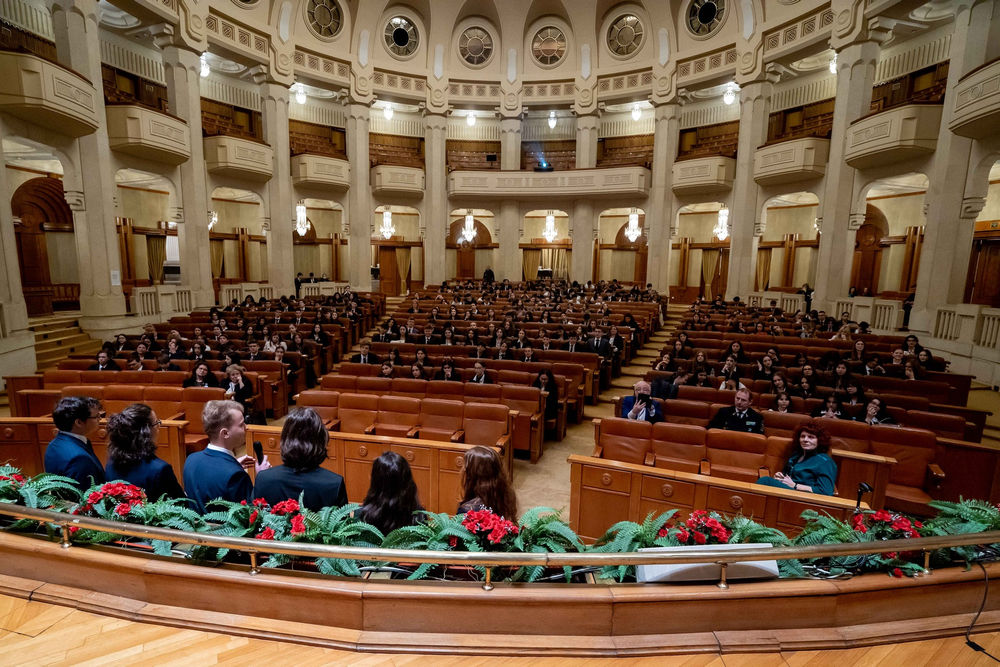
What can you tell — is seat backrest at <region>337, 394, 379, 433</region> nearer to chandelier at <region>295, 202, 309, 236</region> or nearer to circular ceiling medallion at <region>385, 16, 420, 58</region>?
chandelier at <region>295, 202, 309, 236</region>

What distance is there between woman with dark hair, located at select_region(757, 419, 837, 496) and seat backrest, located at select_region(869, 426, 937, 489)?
147cm

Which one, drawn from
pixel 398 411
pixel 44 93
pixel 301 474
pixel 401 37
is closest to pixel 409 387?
pixel 398 411

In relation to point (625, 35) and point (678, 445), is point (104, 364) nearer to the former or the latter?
point (678, 445)

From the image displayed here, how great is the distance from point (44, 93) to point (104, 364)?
5.35 meters

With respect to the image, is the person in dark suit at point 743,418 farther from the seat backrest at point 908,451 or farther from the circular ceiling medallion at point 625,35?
the circular ceiling medallion at point 625,35

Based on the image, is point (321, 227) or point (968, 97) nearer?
point (968, 97)

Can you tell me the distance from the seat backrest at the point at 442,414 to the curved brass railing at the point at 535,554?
3.68m

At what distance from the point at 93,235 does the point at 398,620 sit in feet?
41.6

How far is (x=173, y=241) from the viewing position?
17.2 m

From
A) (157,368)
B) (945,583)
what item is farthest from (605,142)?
(945,583)

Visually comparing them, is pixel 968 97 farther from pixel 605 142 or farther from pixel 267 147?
pixel 267 147

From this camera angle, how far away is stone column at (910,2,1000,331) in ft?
31.3

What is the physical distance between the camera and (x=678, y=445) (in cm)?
474

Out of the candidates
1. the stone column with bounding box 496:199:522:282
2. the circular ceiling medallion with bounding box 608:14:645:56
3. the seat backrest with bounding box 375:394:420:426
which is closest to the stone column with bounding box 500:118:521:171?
the stone column with bounding box 496:199:522:282
